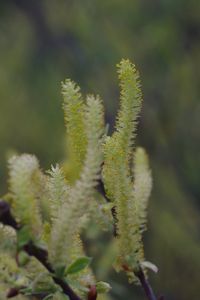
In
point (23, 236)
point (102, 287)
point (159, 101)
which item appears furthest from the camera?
point (159, 101)

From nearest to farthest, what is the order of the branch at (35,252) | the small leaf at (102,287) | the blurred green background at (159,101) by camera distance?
the branch at (35,252), the small leaf at (102,287), the blurred green background at (159,101)

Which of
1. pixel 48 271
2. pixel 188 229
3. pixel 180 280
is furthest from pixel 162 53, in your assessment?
pixel 48 271

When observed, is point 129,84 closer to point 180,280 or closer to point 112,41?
point 112,41

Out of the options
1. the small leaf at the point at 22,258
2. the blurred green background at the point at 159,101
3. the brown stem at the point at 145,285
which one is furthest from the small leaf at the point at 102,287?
the blurred green background at the point at 159,101

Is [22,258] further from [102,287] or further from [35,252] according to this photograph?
[102,287]

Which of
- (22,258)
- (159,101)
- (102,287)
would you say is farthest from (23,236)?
(159,101)

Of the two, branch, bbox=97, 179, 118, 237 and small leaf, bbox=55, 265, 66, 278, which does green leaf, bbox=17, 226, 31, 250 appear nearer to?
small leaf, bbox=55, 265, 66, 278

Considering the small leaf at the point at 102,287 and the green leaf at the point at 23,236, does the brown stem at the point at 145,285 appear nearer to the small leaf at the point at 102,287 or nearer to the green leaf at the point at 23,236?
the small leaf at the point at 102,287

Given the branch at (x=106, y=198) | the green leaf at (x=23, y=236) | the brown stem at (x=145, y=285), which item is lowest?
the green leaf at (x=23, y=236)
